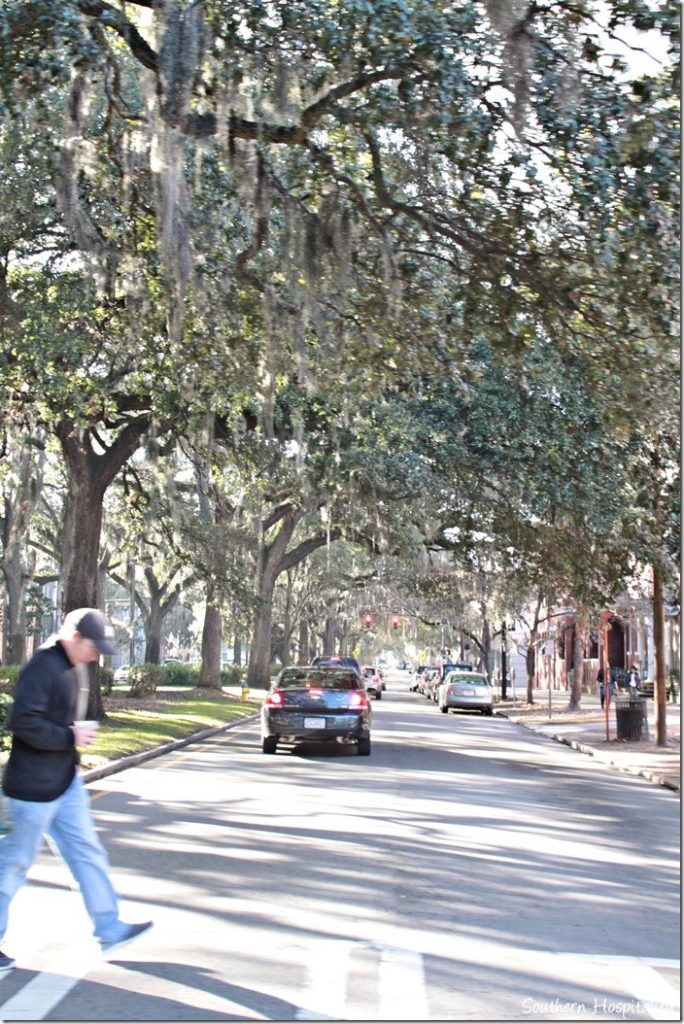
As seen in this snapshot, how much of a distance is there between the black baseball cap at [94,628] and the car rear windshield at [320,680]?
14.9 m

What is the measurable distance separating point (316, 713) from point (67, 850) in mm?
14578

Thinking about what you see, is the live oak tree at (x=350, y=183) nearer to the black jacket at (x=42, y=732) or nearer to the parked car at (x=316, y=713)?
the parked car at (x=316, y=713)

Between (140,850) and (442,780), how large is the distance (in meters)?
7.71

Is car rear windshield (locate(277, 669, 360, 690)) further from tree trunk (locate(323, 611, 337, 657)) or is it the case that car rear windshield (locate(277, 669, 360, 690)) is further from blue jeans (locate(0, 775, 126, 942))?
tree trunk (locate(323, 611, 337, 657))

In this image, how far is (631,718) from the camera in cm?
2755

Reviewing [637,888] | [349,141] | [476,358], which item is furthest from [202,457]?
[637,888]

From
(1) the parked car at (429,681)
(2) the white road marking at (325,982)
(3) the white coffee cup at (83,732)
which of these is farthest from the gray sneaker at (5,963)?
(1) the parked car at (429,681)

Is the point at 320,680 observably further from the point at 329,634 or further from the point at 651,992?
the point at 329,634

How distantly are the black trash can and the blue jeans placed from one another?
72.5ft

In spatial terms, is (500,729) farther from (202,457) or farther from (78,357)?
(78,357)

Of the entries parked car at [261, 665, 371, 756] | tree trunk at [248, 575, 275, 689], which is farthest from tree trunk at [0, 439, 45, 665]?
tree trunk at [248, 575, 275, 689]

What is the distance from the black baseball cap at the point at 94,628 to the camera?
6.56m

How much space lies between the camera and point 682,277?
11.7 m

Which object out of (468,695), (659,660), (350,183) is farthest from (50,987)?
(468,695)
